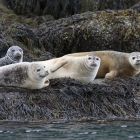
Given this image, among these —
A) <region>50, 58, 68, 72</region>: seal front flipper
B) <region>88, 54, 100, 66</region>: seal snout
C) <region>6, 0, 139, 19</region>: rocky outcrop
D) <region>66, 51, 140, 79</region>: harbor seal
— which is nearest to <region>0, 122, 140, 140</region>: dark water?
<region>88, 54, 100, 66</region>: seal snout

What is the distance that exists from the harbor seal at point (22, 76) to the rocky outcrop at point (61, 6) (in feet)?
25.2

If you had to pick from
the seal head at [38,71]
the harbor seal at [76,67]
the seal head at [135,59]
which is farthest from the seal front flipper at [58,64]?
the seal head at [135,59]

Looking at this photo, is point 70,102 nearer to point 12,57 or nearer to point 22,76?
point 22,76

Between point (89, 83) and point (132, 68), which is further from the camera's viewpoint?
point (132, 68)

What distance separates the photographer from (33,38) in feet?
49.2

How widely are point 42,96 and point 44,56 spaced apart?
3223 millimetres

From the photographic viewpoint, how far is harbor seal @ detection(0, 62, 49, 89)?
1102cm

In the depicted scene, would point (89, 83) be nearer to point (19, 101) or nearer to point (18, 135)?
point (19, 101)

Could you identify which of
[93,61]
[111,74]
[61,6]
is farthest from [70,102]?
[61,6]

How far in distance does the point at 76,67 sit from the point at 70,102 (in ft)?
→ 3.57

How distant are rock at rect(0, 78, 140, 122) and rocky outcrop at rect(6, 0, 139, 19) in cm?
672

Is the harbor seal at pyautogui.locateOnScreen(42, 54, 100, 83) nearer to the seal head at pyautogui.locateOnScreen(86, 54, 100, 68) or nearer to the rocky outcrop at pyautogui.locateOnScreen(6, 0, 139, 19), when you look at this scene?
the seal head at pyautogui.locateOnScreen(86, 54, 100, 68)

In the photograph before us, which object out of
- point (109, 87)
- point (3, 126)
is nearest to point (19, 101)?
point (3, 126)

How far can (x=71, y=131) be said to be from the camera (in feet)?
31.1
